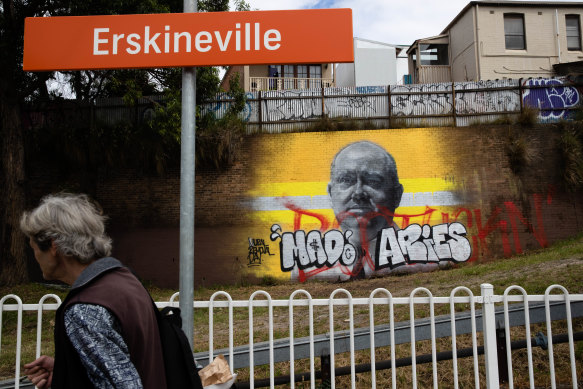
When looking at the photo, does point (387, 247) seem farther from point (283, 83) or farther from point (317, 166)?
point (283, 83)

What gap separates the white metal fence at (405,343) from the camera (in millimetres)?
2928

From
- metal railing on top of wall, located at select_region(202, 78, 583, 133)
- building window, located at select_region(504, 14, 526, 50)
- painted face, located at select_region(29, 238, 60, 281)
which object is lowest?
painted face, located at select_region(29, 238, 60, 281)

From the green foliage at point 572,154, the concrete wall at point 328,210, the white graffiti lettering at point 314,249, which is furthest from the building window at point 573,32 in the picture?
the white graffiti lettering at point 314,249

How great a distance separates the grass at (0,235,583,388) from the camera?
432cm

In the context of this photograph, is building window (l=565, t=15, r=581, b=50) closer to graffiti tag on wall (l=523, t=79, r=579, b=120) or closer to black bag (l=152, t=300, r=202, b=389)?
graffiti tag on wall (l=523, t=79, r=579, b=120)

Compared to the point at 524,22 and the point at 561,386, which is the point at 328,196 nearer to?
the point at 561,386

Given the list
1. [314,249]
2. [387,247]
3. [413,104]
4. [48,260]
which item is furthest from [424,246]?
[48,260]

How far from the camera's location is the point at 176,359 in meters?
1.52

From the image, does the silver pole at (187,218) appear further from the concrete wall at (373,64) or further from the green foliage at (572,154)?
the concrete wall at (373,64)

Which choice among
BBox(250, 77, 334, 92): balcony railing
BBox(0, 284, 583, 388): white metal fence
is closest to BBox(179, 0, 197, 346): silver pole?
BBox(0, 284, 583, 388): white metal fence

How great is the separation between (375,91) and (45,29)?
1141cm

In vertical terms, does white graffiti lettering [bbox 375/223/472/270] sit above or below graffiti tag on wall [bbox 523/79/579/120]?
below

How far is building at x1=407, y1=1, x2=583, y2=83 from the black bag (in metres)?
18.0

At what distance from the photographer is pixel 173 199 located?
11.9 m
